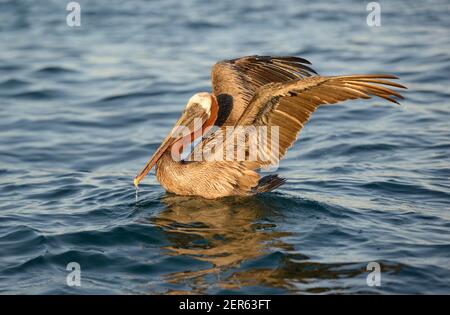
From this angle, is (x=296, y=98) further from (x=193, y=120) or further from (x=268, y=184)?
Answer: (x=193, y=120)

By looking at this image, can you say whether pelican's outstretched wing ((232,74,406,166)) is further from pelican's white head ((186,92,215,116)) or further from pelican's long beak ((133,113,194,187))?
pelican's long beak ((133,113,194,187))

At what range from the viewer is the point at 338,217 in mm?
6984

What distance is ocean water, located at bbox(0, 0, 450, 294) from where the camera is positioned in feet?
19.1

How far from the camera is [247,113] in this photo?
6797 millimetres

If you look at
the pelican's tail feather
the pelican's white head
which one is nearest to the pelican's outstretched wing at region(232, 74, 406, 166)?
the pelican's tail feather

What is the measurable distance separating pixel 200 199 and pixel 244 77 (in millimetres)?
1780

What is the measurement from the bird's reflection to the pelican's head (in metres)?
0.60

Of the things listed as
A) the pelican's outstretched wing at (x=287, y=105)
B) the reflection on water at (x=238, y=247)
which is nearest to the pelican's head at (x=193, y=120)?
the pelican's outstretched wing at (x=287, y=105)

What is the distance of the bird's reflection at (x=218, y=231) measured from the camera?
18.9 feet

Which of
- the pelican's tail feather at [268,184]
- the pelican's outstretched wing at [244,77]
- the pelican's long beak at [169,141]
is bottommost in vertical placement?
the pelican's tail feather at [268,184]

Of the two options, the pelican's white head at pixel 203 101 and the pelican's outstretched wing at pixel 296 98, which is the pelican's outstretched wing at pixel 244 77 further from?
the pelican's outstretched wing at pixel 296 98

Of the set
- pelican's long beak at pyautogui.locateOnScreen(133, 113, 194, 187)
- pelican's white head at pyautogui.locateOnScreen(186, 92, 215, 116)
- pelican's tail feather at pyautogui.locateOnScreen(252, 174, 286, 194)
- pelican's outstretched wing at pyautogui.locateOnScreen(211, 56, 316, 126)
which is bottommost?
pelican's tail feather at pyautogui.locateOnScreen(252, 174, 286, 194)

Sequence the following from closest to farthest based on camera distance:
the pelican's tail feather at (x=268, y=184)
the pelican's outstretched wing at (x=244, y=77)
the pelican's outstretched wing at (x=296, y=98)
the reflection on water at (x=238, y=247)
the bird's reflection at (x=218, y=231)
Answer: the reflection on water at (x=238, y=247) < the bird's reflection at (x=218, y=231) < the pelican's outstretched wing at (x=296, y=98) < the pelican's tail feather at (x=268, y=184) < the pelican's outstretched wing at (x=244, y=77)
